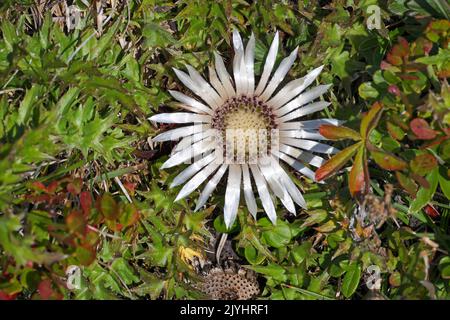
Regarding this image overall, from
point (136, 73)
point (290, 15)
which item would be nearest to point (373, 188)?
point (290, 15)

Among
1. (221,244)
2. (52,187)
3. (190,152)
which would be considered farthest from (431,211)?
(52,187)

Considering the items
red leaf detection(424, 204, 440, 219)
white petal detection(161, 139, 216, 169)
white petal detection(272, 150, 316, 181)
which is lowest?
red leaf detection(424, 204, 440, 219)

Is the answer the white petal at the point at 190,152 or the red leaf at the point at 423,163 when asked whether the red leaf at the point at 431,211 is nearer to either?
the red leaf at the point at 423,163

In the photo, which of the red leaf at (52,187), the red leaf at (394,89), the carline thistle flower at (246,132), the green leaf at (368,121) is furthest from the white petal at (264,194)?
the red leaf at (52,187)

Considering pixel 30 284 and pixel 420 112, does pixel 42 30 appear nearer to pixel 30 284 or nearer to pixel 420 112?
pixel 30 284

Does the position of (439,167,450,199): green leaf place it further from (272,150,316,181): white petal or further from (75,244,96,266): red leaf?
(75,244,96,266): red leaf

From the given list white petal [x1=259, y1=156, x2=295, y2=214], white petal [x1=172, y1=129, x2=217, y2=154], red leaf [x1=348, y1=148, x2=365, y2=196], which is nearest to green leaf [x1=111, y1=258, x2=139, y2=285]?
white petal [x1=172, y1=129, x2=217, y2=154]
